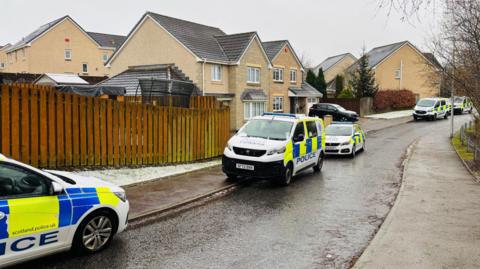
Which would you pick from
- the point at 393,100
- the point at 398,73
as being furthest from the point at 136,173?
the point at 398,73

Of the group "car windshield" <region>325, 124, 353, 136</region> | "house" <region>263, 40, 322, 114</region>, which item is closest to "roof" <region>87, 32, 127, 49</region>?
"house" <region>263, 40, 322, 114</region>

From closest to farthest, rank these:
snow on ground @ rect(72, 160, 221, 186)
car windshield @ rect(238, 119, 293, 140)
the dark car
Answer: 1. snow on ground @ rect(72, 160, 221, 186)
2. car windshield @ rect(238, 119, 293, 140)
3. the dark car

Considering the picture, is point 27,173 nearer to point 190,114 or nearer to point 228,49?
point 190,114

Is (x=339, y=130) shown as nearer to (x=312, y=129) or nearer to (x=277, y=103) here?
(x=312, y=129)

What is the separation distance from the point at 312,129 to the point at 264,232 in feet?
A: 22.3

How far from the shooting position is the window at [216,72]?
31275 mm

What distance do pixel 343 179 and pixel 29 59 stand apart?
1731 inches

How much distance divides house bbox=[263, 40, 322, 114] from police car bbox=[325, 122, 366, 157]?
18010 mm

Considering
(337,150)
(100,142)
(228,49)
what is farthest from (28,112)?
(228,49)

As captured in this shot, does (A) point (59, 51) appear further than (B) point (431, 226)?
Yes

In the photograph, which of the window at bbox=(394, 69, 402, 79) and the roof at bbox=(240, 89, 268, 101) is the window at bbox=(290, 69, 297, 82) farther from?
the window at bbox=(394, 69, 402, 79)

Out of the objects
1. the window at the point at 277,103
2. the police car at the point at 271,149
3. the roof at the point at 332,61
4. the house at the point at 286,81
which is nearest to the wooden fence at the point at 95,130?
the police car at the point at 271,149

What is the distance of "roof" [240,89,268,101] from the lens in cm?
3319

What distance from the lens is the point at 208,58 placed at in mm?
30500
